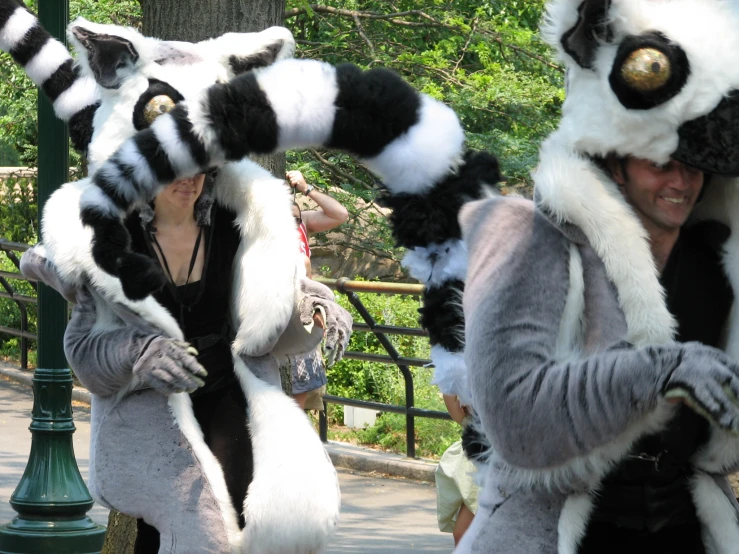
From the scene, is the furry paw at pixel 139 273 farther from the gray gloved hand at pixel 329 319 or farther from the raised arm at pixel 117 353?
the gray gloved hand at pixel 329 319

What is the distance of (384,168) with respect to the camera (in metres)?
3.01

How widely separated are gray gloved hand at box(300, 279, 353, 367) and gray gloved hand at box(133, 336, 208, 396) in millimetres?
580

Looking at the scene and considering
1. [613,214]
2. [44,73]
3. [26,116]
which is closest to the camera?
[613,214]

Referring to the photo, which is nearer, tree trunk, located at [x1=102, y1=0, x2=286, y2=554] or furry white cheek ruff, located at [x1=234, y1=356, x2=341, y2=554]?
furry white cheek ruff, located at [x1=234, y1=356, x2=341, y2=554]

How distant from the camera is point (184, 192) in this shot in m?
3.96

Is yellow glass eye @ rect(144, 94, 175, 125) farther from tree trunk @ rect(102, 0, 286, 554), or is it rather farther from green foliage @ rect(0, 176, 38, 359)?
green foliage @ rect(0, 176, 38, 359)

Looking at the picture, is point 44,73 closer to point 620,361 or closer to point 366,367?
point 620,361

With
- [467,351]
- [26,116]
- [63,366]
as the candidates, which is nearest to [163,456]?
[467,351]

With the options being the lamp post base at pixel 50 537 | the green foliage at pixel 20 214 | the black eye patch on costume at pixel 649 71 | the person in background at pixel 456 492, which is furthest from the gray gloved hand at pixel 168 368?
the green foliage at pixel 20 214

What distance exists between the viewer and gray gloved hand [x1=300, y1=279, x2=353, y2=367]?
4148 mm

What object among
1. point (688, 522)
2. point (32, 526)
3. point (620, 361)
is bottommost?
point (32, 526)

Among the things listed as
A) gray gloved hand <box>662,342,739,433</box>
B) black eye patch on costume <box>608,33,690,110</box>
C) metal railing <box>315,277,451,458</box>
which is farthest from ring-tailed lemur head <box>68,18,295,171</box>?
metal railing <box>315,277,451,458</box>

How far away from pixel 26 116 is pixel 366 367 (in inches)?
188

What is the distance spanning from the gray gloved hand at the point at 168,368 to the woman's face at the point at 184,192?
53 cm
